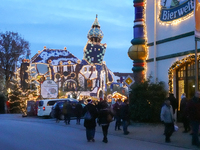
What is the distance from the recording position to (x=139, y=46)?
18891 mm

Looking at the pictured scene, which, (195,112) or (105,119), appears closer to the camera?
(195,112)

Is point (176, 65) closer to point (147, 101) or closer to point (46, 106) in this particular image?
point (147, 101)

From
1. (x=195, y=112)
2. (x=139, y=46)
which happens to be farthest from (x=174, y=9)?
(x=195, y=112)

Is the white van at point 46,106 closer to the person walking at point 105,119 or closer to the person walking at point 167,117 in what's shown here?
the person walking at point 105,119

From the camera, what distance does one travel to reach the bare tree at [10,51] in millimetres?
42094

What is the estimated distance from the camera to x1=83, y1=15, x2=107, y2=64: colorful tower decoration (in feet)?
178

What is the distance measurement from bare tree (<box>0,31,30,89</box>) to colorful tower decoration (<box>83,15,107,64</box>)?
43.5 feet

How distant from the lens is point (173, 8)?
17.1 metres

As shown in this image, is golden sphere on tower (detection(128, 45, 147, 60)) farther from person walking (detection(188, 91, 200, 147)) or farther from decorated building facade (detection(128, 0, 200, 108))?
person walking (detection(188, 91, 200, 147))

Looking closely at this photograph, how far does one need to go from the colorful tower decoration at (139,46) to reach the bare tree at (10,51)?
2696 centimetres

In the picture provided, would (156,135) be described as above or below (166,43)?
below

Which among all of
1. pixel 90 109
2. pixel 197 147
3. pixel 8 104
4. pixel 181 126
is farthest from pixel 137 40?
pixel 8 104

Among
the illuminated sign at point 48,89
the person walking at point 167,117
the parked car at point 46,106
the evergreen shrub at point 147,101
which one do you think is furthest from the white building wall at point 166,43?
the illuminated sign at point 48,89

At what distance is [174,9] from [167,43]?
6.32 feet
